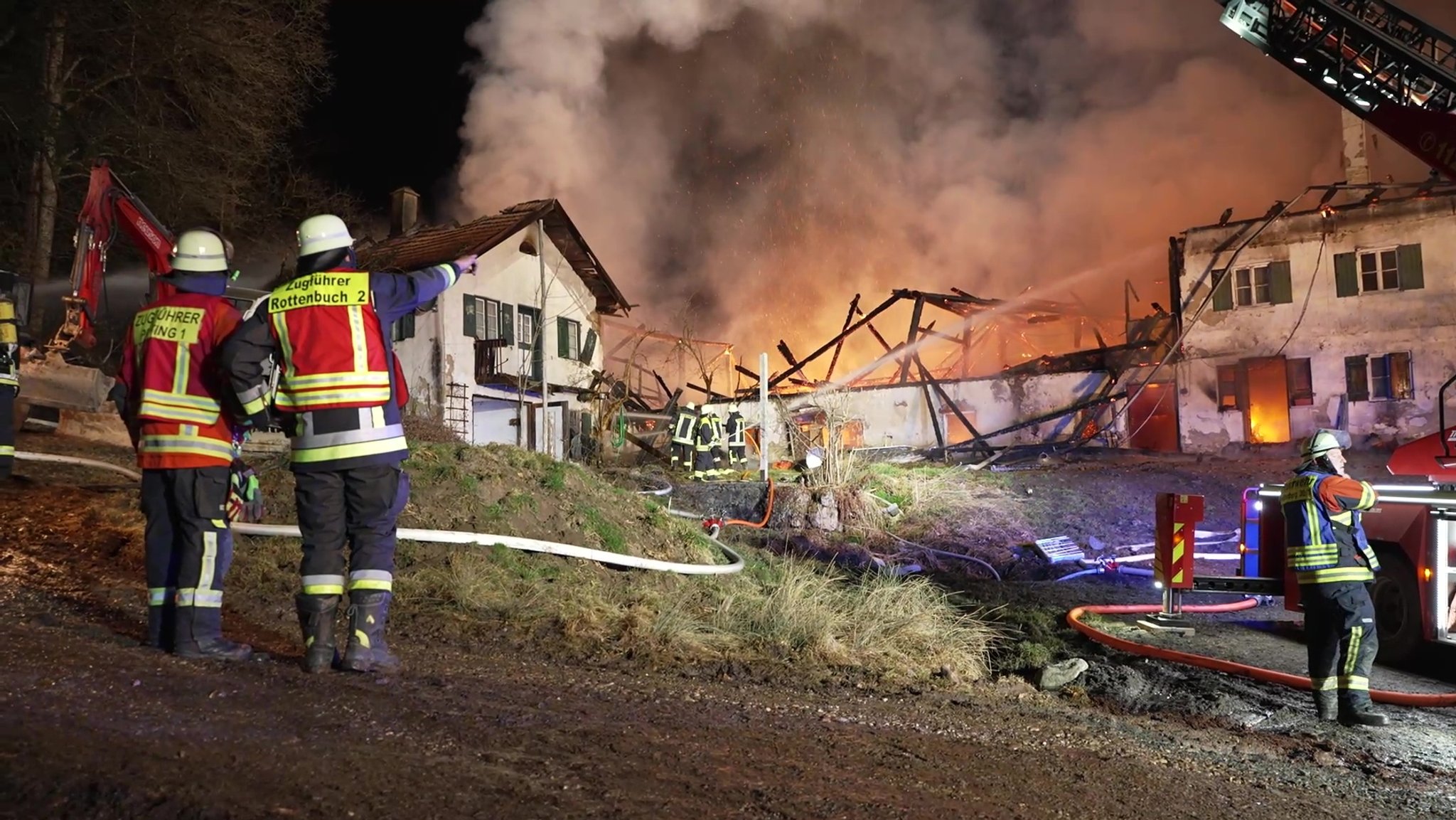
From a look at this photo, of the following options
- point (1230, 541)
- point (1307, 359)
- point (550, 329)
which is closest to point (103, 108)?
point (550, 329)

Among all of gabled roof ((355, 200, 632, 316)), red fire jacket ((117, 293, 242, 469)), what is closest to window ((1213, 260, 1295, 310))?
gabled roof ((355, 200, 632, 316))

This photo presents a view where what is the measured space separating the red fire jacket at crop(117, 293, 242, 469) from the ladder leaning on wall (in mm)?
19061

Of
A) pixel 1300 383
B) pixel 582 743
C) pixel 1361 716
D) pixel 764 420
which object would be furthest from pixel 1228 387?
pixel 582 743

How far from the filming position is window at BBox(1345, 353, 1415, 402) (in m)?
21.3

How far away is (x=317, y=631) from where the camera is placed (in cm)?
363

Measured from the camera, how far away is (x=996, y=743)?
3740 mm

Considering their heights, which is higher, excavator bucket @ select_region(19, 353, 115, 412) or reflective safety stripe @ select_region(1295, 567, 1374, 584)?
excavator bucket @ select_region(19, 353, 115, 412)

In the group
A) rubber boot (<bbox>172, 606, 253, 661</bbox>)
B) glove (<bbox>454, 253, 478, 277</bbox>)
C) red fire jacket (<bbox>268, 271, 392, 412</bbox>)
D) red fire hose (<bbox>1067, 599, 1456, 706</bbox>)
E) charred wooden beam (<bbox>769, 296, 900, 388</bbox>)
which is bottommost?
red fire hose (<bbox>1067, 599, 1456, 706</bbox>)

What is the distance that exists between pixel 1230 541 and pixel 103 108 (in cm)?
2052

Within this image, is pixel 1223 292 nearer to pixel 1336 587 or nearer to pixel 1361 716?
pixel 1336 587

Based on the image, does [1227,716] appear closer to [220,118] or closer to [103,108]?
[220,118]

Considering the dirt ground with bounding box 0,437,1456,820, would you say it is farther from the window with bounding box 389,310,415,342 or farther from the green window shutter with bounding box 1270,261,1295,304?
the green window shutter with bounding box 1270,261,1295,304

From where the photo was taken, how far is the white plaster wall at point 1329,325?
69.7 ft

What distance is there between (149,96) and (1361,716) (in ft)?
64.0
